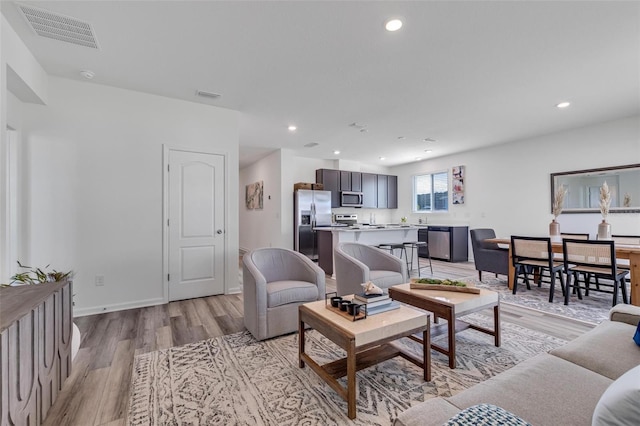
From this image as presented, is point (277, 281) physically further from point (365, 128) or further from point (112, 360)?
point (365, 128)

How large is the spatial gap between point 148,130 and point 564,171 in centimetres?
675

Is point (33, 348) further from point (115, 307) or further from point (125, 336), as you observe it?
point (115, 307)

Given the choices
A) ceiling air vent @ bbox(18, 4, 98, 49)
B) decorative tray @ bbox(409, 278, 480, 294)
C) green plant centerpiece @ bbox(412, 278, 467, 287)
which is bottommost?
decorative tray @ bbox(409, 278, 480, 294)

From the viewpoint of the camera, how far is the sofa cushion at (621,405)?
0.69 m

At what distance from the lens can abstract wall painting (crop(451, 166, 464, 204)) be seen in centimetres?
687

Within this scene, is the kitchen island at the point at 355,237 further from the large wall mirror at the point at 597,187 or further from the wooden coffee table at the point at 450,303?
the large wall mirror at the point at 597,187

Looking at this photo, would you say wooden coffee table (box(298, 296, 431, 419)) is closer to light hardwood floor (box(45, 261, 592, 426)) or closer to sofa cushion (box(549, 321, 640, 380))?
sofa cushion (box(549, 321, 640, 380))

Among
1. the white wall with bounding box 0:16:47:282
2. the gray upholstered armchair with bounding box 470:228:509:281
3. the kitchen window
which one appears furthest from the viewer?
the kitchen window

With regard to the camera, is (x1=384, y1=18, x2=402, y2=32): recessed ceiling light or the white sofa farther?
(x1=384, y1=18, x2=402, y2=32): recessed ceiling light

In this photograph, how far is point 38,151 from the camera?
3.04m

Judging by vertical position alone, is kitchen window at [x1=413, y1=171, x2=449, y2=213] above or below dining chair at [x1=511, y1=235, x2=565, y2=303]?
above

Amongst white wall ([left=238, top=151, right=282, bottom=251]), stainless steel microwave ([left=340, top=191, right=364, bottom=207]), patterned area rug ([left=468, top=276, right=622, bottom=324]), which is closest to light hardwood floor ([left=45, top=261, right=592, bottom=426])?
patterned area rug ([left=468, top=276, right=622, bottom=324])

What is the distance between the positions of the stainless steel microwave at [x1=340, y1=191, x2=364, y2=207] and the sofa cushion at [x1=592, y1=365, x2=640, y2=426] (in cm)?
673

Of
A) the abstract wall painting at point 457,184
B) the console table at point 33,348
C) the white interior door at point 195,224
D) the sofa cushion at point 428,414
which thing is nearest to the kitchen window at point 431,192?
the abstract wall painting at point 457,184
